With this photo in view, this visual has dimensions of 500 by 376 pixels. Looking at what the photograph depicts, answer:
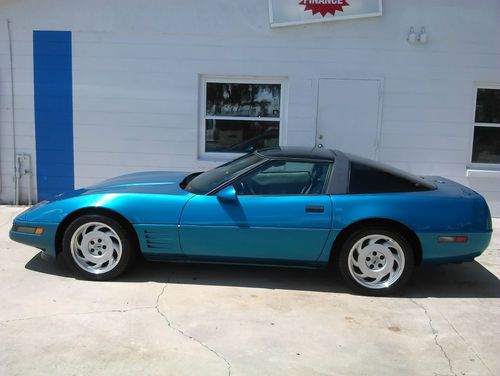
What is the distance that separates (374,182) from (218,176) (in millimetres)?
1479

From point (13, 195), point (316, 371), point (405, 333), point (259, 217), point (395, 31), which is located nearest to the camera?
point (316, 371)

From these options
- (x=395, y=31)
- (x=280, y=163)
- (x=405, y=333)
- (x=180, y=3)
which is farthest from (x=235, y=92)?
(x=405, y=333)

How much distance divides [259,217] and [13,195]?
5468mm

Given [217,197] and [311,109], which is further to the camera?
[311,109]

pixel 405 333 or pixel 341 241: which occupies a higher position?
pixel 341 241

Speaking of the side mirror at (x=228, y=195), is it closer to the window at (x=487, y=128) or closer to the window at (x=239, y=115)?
the window at (x=239, y=115)

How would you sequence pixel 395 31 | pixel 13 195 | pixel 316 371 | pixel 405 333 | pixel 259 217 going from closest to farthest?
pixel 316 371, pixel 405 333, pixel 259 217, pixel 395 31, pixel 13 195

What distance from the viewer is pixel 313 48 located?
7902 millimetres

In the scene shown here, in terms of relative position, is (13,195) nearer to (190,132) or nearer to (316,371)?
(190,132)

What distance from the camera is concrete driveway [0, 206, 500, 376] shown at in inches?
134

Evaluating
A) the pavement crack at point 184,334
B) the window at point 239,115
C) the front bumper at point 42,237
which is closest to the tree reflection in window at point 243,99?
the window at point 239,115

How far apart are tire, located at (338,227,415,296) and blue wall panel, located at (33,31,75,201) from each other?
5.35 metres

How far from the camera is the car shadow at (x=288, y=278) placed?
15.9ft

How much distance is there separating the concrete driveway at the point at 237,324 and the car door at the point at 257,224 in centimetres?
38
